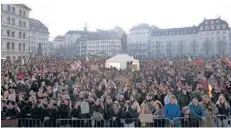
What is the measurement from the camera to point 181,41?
271 feet

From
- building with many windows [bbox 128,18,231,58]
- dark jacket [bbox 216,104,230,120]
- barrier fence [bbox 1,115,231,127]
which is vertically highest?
building with many windows [bbox 128,18,231,58]

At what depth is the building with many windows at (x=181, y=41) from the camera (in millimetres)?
63834

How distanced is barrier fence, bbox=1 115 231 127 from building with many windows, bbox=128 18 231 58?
51592 millimetres

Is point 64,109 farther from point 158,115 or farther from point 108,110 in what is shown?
point 158,115

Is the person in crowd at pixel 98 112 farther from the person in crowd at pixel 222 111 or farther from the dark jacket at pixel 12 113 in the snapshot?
the person in crowd at pixel 222 111

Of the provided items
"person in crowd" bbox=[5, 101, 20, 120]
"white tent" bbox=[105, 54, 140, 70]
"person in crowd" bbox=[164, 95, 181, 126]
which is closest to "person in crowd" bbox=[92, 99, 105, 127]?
"person in crowd" bbox=[164, 95, 181, 126]

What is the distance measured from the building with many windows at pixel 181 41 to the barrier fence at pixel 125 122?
51592 millimetres

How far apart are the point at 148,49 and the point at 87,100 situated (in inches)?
2792

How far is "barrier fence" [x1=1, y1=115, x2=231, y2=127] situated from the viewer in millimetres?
7359

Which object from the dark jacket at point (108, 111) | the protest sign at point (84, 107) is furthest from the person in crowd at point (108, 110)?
the protest sign at point (84, 107)

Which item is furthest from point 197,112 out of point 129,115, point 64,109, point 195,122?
point 64,109

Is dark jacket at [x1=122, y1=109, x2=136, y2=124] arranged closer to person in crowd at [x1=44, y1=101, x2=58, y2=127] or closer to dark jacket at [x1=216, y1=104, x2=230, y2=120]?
person in crowd at [x1=44, y1=101, x2=58, y2=127]

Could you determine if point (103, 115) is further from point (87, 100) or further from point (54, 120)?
point (54, 120)

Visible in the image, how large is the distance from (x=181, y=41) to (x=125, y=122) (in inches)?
3037
